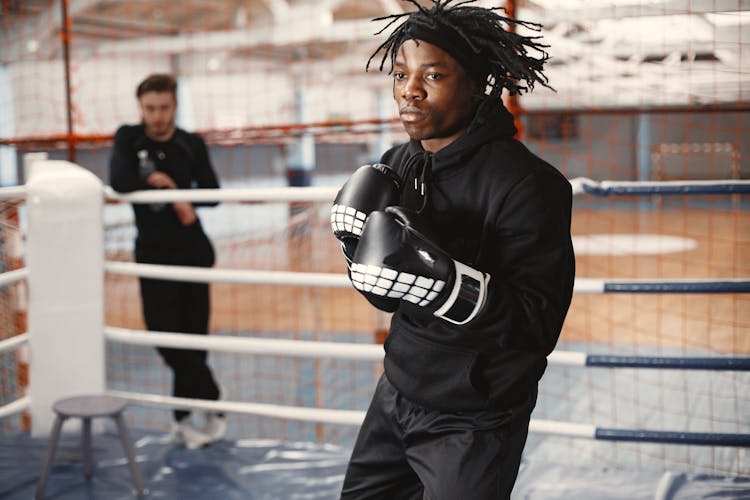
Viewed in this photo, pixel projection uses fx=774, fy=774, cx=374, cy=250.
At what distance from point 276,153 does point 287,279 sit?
13558 millimetres

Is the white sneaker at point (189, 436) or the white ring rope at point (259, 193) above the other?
the white ring rope at point (259, 193)

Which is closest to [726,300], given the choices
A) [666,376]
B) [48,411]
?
[666,376]

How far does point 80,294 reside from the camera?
2.71 metres

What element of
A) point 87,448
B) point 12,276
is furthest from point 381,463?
point 12,276

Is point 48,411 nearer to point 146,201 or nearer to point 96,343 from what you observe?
point 96,343

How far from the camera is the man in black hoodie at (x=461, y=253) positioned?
1.24 meters

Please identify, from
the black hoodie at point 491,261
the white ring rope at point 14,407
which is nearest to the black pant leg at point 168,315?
the white ring rope at point 14,407

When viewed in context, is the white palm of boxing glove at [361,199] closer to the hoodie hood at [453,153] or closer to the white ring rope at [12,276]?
the hoodie hood at [453,153]

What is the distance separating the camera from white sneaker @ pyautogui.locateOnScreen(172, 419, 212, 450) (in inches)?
110

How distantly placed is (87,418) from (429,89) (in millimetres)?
1645

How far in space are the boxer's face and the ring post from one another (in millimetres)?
1715

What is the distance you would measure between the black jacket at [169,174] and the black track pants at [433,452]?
1.49 m

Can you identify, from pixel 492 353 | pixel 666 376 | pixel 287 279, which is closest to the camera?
pixel 492 353

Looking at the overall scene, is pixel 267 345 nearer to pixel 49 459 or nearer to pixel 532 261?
pixel 49 459
